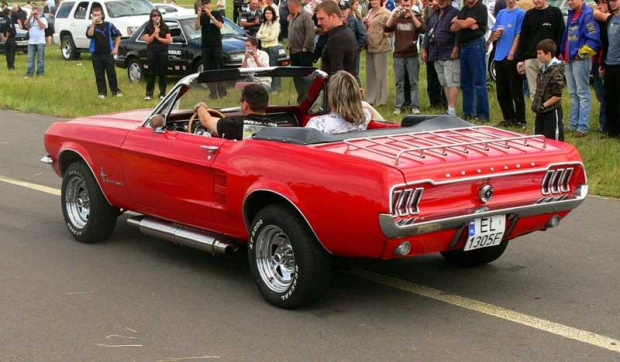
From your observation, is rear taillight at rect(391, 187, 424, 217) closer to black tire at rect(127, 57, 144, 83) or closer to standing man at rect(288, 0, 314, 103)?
standing man at rect(288, 0, 314, 103)

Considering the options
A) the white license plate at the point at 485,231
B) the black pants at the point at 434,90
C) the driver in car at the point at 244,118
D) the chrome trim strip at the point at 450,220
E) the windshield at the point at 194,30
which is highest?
the driver in car at the point at 244,118

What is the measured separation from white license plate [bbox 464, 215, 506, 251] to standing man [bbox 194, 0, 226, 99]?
12.9 meters

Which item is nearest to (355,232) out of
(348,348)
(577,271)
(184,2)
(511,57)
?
(348,348)

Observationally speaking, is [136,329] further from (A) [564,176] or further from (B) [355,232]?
(A) [564,176]

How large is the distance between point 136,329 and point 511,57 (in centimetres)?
902

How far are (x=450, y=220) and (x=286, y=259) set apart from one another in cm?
111

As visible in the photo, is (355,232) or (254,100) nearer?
(355,232)

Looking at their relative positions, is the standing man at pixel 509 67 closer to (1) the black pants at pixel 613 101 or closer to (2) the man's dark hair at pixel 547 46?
(1) the black pants at pixel 613 101

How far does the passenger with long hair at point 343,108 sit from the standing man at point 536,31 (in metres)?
6.67

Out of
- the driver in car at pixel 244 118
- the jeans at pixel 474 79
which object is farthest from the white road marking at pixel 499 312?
the jeans at pixel 474 79

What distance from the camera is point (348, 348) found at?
554cm

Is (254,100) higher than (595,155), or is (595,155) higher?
(254,100)

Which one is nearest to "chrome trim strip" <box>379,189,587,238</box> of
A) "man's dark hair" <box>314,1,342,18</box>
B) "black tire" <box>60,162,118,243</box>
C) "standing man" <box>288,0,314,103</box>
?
"black tire" <box>60,162,118,243</box>

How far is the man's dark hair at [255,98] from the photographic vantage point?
735 cm
